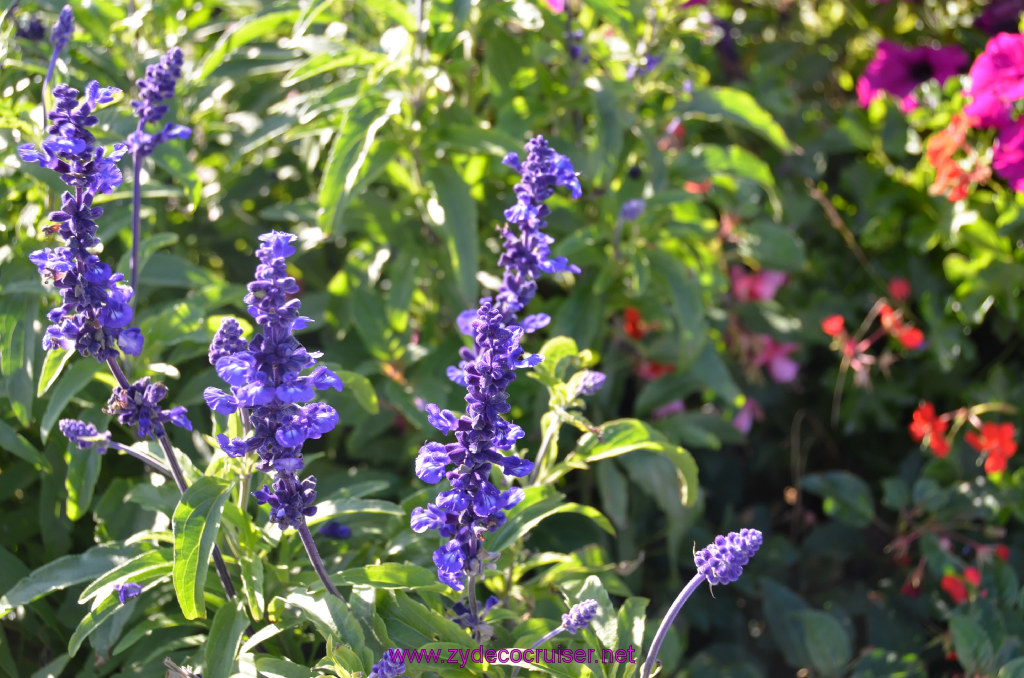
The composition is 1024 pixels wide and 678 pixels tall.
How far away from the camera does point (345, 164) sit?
1.83 m

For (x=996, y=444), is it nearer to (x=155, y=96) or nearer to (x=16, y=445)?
(x=155, y=96)

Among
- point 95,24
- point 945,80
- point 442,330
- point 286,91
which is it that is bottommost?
point 442,330

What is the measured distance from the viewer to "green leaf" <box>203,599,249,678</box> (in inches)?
53.7

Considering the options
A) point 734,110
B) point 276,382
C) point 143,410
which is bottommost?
point 734,110

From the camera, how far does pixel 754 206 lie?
103 inches

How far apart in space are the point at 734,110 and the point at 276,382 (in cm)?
148

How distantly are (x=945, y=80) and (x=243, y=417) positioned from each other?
91.7 inches

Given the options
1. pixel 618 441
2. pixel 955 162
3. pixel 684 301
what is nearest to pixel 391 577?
pixel 618 441

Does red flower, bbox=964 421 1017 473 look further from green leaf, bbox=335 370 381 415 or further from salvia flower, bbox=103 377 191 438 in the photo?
salvia flower, bbox=103 377 191 438

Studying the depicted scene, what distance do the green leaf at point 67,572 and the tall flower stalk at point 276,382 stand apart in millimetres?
477

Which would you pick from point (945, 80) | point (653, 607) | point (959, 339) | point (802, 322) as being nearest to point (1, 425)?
point (653, 607)

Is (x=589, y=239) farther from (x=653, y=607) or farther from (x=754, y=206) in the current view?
(x=653, y=607)

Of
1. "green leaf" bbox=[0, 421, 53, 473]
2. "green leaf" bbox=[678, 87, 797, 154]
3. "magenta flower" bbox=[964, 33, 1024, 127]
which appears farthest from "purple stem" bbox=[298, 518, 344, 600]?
"magenta flower" bbox=[964, 33, 1024, 127]

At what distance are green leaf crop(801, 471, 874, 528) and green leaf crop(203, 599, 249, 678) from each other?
156cm
